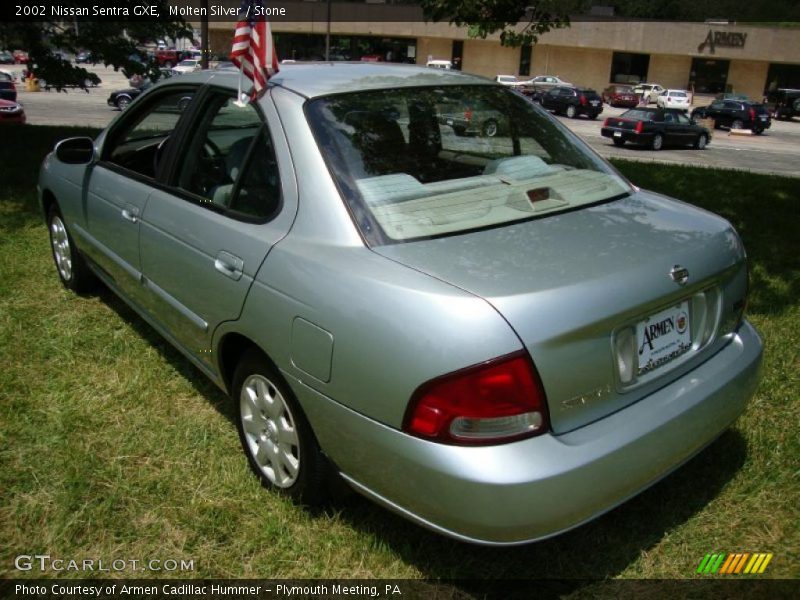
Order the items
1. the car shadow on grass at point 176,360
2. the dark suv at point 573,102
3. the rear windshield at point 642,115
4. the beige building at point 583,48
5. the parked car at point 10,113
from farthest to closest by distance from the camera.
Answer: the beige building at point 583,48
the dark suv at point 573,102
the rear windshield at point 642,115
the parked car at point 10,113
the car shadow on grass at point 176,360

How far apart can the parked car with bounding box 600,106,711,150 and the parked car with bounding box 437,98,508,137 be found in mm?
23168

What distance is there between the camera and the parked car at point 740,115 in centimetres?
3572

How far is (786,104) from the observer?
4697 centimetres

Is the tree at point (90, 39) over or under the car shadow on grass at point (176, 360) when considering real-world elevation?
over

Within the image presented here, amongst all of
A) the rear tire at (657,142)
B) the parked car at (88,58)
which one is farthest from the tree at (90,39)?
the rear tire at (657,142)

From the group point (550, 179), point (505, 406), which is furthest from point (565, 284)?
point (550, 179)

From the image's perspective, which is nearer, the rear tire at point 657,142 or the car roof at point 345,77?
the car roof at point 345,77

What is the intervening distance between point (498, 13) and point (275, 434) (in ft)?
19.8

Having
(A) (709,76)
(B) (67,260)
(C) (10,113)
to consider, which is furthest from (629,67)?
(B) (67,260)

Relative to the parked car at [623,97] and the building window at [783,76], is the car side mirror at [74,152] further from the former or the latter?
the building window at [783,76]

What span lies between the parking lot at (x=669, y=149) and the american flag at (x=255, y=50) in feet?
51.1

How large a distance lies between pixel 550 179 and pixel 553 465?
138 cm

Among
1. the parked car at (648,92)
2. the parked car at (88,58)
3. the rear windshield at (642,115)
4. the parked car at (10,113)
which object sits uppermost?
the parked car at (648,92)

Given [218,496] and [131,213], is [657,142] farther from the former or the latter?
[218,496]
